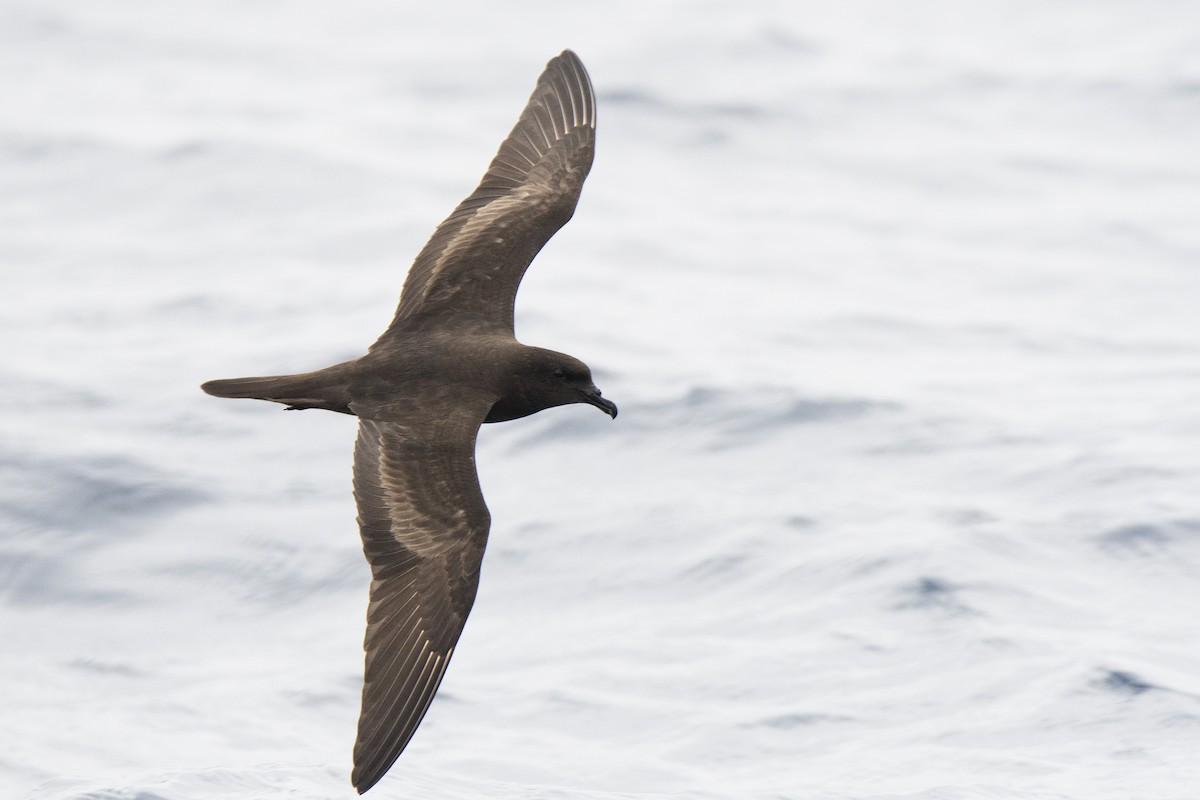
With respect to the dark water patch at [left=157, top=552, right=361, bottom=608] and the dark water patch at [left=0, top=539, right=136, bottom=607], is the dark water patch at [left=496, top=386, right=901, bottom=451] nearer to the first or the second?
the dark water patch at [left=157, top=552, right=361, bottom=608]

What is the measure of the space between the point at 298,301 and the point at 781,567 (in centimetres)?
477

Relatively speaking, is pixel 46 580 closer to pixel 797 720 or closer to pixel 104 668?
pixel 104 668

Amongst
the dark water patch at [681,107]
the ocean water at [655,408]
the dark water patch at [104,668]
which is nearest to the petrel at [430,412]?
the ocean water at [655,408]

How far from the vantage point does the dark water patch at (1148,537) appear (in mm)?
11078

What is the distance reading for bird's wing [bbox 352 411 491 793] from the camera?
7.36 metres

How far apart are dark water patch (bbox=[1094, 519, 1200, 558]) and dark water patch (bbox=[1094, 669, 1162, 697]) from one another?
139 centimetres

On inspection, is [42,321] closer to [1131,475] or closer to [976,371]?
[976,371]

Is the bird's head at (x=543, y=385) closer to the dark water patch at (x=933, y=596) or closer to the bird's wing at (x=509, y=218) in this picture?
the bird's wing at (x=509, y=218)

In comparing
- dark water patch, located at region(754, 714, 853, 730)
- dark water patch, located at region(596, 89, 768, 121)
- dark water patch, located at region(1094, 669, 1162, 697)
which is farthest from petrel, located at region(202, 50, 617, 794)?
dark water patch, located at region(596, 89, 768, 121)

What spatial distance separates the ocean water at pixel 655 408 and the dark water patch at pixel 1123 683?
3 cm

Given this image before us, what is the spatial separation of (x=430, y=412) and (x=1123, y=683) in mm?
3954

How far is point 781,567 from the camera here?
35.9ft

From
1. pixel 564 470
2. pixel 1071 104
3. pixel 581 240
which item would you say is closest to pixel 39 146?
pixel 581 240

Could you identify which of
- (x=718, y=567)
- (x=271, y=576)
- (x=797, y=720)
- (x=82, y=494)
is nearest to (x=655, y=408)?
(x=718, y=567)
